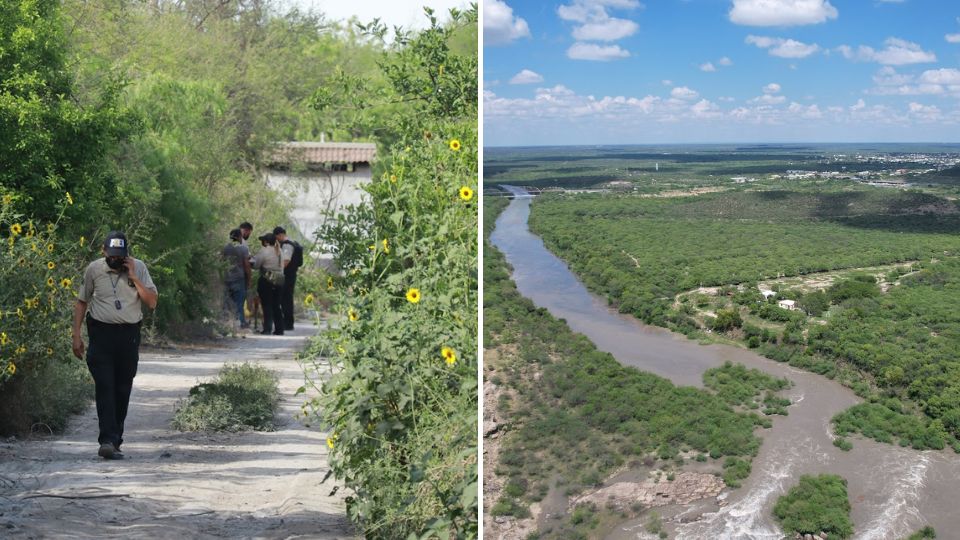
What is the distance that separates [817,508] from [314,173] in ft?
63.8

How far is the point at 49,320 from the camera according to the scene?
6.24 meters

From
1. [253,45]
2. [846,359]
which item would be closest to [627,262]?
[846,359]

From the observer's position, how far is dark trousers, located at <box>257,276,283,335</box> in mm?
12789

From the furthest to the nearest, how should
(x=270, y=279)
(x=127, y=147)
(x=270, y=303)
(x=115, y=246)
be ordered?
(x=270, y=303), (x=270, y=279), (x=127, y=147), (x=115, y=246)

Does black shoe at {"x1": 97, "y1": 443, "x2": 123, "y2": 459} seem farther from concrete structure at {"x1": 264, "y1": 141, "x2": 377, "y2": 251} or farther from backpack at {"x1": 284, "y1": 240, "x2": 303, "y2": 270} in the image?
concrete structure at {"x1": 264, "y1": 141, "x2": 377, "y2": 251}

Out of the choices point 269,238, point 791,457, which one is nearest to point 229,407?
point 791,457

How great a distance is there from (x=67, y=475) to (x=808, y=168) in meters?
3.24

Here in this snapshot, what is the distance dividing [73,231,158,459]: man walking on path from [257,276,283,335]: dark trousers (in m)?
6.82

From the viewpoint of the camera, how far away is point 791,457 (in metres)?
3.29

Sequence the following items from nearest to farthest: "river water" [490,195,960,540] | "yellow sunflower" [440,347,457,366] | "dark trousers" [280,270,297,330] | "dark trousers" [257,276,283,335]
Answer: "river water" [490,195,960,540]
"yellow sunflower" [440,347,457,366]
"dark trousers" [280,270,297,330]
"dark trousers" [257,276,283,335]

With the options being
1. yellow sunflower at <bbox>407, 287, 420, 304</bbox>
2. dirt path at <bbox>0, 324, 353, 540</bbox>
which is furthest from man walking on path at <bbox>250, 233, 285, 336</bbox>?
yellow sunflower at <bbox>407, 287, 420, 304</bbox>

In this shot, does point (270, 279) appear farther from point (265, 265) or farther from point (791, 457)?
point (791, 457)

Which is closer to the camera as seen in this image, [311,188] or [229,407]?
[229,407]

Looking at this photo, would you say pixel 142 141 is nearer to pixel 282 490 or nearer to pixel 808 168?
pixel 282 490
